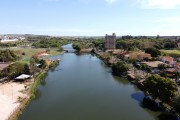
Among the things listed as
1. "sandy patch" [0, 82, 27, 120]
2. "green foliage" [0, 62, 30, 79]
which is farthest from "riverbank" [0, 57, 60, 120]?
"green foliage" [0, 62, 30, 79]

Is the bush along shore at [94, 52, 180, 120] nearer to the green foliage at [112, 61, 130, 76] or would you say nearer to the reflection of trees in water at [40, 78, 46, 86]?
the green foliage at [112, 61, 130, 76]

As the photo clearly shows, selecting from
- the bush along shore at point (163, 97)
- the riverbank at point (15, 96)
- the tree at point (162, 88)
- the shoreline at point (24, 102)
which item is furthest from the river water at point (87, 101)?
the tree at point (162, 88)

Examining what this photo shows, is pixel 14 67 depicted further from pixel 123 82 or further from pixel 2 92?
pixel 123 82

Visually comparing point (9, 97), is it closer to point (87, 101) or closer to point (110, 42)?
point (87, 101)

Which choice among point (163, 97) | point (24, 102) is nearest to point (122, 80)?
point (163, 97)

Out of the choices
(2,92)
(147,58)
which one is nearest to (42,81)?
(2,92)

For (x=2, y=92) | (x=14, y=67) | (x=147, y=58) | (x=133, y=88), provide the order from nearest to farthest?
(x=2, y=92) < (x=133, y=88) < (x=14, y=67) < (x=147, y=58)
